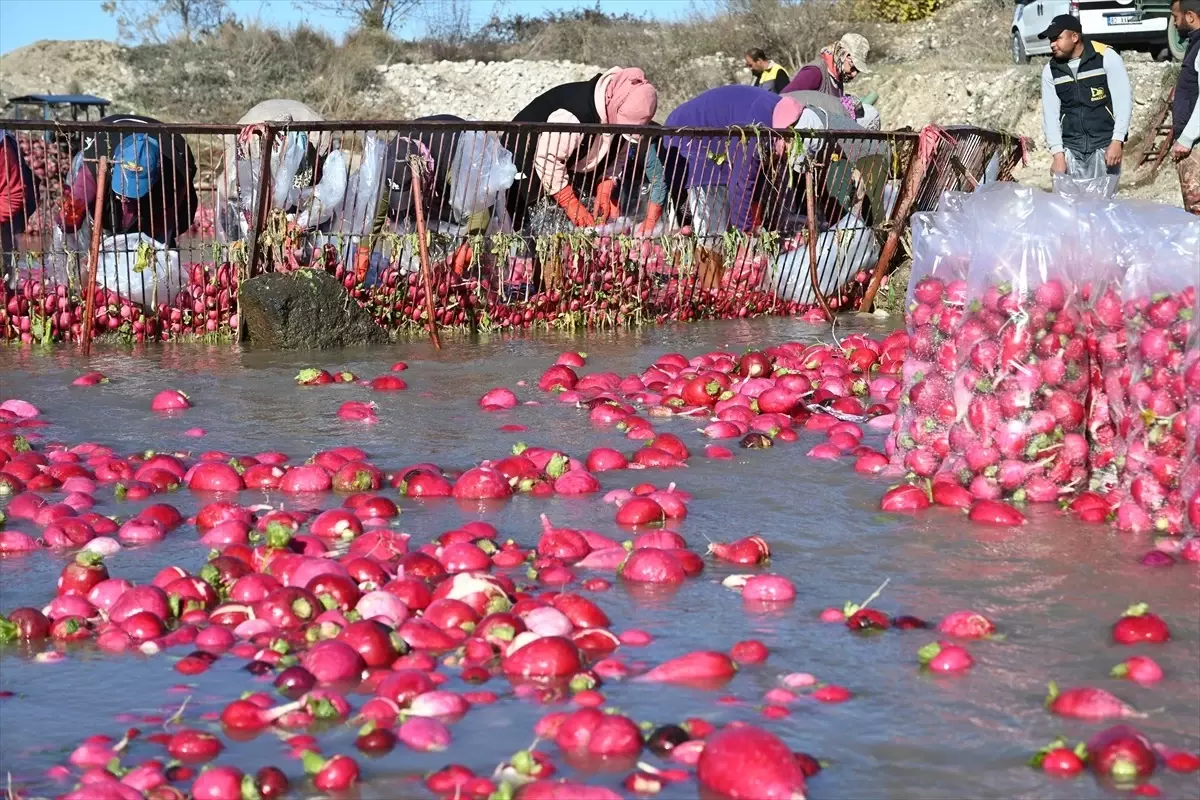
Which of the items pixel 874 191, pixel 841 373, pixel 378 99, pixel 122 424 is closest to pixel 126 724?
pixel 122 424

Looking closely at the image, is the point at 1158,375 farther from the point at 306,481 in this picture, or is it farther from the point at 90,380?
the point at 90,380

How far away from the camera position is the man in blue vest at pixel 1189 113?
1008 cm

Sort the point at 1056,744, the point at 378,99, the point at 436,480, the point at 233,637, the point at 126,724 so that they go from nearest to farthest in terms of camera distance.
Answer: the point at 1056,744, the point at 126,724, the point at 233,637, the point at 436,480, the point at 378,99

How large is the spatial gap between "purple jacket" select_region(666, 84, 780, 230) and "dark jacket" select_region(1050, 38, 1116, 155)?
2.03m

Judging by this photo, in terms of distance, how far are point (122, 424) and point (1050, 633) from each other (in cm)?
446

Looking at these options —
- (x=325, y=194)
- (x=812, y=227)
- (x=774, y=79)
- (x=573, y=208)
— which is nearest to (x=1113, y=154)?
(x=812, y=227)

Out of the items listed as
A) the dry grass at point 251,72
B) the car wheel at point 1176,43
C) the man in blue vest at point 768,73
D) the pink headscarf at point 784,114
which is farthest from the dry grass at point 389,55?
the pink headscarf at point 784,114

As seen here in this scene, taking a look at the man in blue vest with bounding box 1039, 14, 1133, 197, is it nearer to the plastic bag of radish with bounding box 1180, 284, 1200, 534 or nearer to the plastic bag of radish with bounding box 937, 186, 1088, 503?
the plastic bag of radish with bounding box 937, 186, 1088, 503

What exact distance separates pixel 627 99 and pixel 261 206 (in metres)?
3.03

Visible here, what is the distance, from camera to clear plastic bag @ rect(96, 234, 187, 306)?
9531 mm

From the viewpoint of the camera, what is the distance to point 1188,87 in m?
10.2

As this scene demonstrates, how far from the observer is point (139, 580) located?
14.1 feet

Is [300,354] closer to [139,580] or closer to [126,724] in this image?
[139,580]

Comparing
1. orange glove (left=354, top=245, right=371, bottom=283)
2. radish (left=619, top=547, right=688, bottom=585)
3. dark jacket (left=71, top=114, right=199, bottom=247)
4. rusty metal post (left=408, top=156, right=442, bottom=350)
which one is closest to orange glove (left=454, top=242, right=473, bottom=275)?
rusty metal post (left=408, top=156, right=442, bottom=350)
